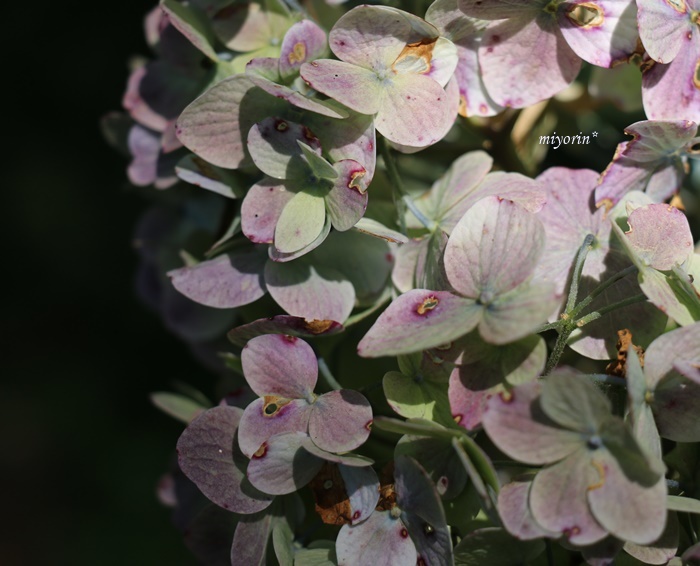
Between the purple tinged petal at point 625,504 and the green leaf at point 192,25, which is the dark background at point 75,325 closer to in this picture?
the green leaf at point 192,25

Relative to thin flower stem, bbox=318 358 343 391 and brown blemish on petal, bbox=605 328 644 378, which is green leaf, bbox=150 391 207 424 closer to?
thin flower stem, bbox=318 358 343 391

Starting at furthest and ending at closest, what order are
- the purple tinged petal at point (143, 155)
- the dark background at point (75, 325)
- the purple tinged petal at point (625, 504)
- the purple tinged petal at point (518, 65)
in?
1. the dark background at point (75, 325)
2. the purple tinged petal at point (143, 155)
3. the purple tinged petal at point (518, 65)
4. the purple tinged petal at point (625, 504)

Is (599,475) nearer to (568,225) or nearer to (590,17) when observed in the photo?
(568,225)

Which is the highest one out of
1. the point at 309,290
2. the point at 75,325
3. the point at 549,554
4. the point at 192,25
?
the point at 192,25

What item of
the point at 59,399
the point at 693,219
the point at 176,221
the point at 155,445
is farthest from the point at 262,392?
the point at 59,399

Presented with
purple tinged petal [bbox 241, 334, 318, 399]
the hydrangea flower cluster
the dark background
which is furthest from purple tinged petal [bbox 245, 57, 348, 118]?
the dark background

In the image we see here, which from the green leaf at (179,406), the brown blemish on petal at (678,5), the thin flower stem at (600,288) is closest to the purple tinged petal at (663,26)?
the brown blemish on petal at (678,5)

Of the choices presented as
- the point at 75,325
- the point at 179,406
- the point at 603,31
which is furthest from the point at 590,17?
the point at 75,325

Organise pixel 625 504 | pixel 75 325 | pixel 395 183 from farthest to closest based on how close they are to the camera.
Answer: pixel 75 325 → pixel 395 183 → pixel 625 504
